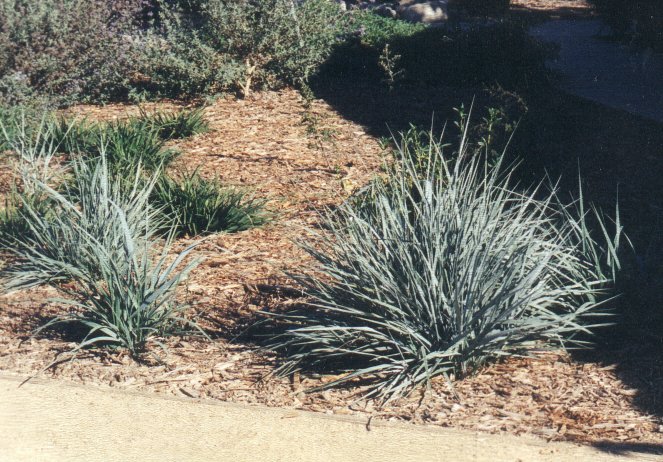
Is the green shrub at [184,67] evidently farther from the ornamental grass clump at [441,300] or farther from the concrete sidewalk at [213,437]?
the concrete sidewalk at [213,437]

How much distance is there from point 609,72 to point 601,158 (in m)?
3.72

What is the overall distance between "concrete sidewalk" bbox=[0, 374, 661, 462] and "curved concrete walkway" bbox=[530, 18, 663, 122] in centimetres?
547

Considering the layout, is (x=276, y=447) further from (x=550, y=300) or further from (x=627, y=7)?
(x=627, y=7)

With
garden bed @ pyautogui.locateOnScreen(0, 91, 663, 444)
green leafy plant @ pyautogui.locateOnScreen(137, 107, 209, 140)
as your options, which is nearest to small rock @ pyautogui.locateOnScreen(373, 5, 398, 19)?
green leafy plant @ pyautogui.locateOnScreen(137, 107, 209, 140)

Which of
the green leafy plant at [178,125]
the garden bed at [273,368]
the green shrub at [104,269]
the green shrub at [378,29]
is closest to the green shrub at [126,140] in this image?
the green leafy plant at [178,125]

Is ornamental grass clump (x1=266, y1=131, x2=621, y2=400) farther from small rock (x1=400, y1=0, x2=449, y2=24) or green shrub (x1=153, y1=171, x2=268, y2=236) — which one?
small rock (x1=400, y1=0, x2=449, y2=24)

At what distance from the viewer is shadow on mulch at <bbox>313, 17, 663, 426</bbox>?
4.16 meters

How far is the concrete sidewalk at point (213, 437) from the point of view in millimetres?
3383

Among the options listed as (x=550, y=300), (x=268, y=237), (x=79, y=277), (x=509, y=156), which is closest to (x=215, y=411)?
(x=79, y=277)

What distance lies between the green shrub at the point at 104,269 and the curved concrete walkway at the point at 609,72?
5.27m

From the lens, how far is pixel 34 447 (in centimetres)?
361

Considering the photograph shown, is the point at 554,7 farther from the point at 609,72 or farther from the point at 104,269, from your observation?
the point at 104,269

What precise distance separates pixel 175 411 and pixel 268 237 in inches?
94.6

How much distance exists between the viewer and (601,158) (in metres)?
7.11
